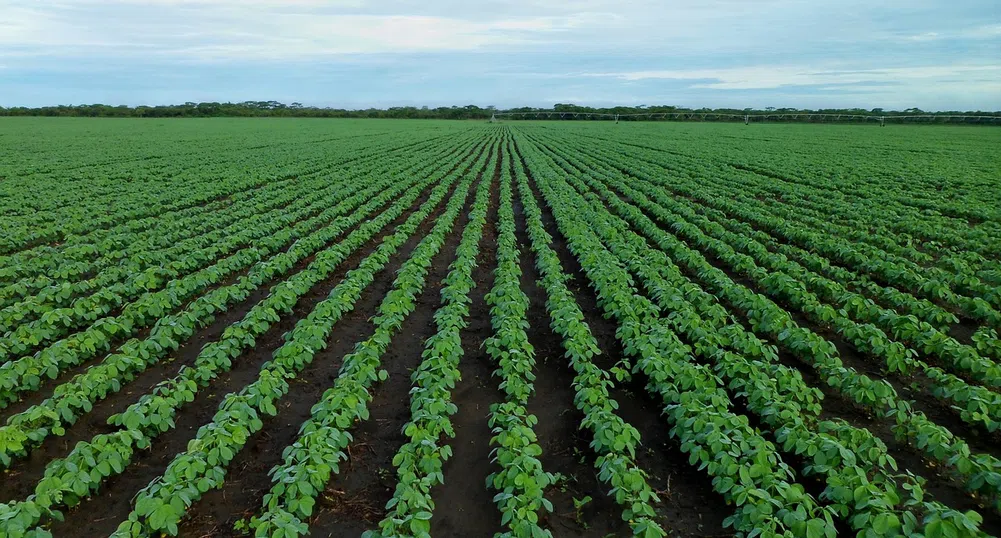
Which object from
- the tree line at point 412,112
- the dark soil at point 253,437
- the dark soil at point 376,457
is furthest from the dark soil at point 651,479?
the tree line at point 412,112

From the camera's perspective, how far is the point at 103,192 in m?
19.2

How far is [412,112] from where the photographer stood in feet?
388

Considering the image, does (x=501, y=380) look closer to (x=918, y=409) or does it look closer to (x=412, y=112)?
(x=918, y=409)

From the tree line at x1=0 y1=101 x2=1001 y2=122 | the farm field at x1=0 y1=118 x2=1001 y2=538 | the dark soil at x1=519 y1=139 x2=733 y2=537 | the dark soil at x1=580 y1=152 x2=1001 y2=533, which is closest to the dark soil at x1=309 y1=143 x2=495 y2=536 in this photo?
the farm field at x1=0 y1=118 x2=1001 y2=538

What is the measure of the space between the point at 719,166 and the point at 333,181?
774 inches

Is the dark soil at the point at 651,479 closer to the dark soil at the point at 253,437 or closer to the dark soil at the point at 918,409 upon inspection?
the dark soil at the point at 918,409

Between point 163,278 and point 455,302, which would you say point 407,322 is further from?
point 163,278

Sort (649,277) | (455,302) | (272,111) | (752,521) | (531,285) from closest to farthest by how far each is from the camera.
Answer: (752,521) → (455,302) → (649,277) → (531,285) → (272,111)

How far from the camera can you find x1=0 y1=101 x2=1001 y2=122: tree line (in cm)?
8495

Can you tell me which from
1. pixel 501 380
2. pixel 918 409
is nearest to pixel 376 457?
pixel 501 380

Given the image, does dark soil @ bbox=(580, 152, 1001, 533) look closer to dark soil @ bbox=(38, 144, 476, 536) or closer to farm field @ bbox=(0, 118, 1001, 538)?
farm field @ bbox=(0, 118, 1001, 538)

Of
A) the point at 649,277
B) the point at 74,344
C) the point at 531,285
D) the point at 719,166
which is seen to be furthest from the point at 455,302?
the point at 719,166

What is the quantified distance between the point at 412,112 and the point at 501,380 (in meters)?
119

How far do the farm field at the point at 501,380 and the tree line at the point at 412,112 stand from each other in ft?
270
